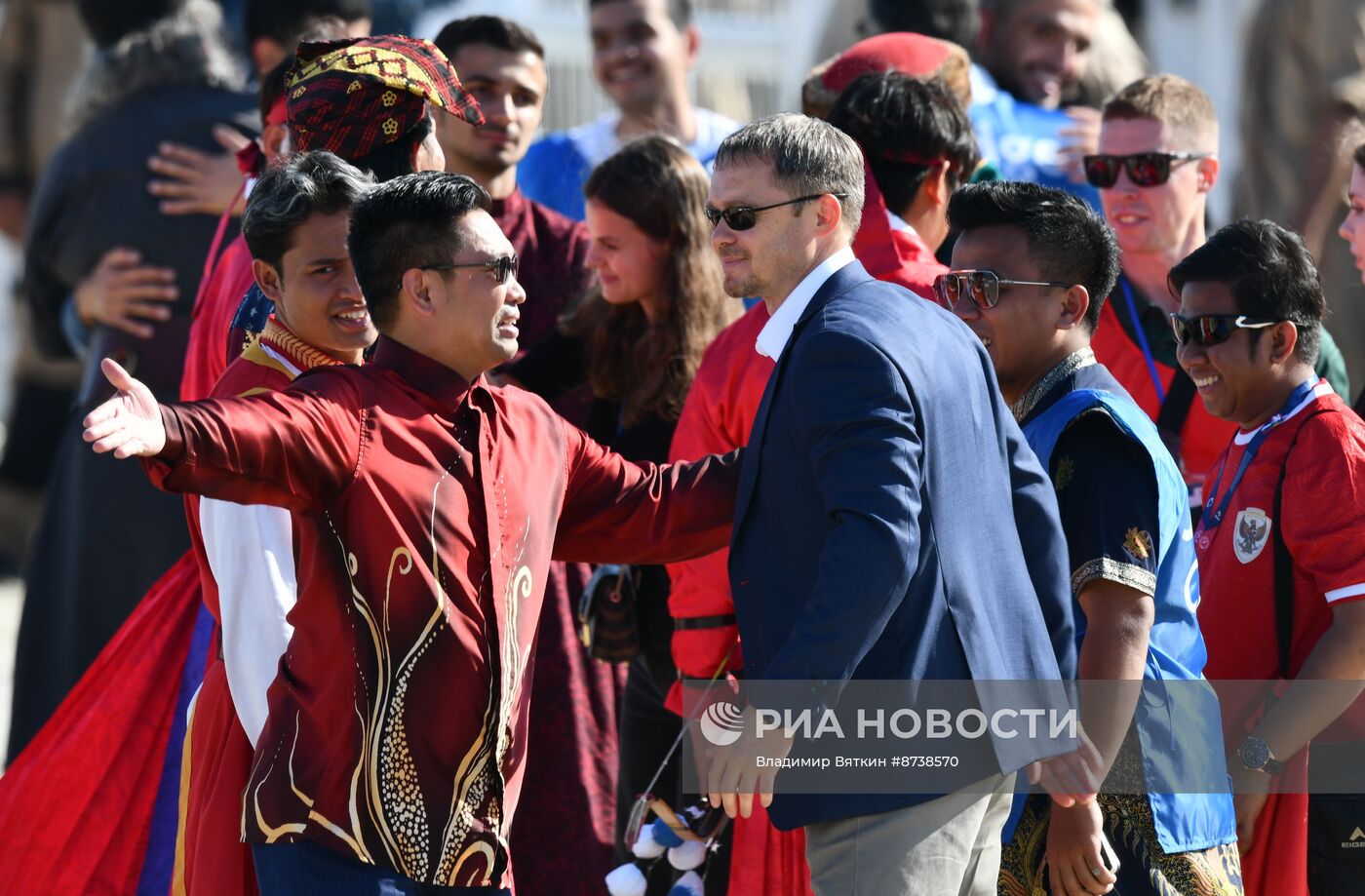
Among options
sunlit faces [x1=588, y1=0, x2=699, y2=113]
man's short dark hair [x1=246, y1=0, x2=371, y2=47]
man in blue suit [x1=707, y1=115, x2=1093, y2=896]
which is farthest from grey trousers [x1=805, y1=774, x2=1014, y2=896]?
sunlit faces [x1=588, y1=0, x2=699, y2=113]

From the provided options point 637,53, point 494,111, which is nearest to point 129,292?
point 494,111

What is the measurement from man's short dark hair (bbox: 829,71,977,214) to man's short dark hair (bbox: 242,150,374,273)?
110 centimetres

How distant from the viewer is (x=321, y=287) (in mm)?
3418

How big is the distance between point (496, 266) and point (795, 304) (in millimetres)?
461

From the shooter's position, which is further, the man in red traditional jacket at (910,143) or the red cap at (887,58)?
the red cap at (887,58)

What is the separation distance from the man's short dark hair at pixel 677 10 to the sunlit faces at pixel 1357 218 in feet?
8.15

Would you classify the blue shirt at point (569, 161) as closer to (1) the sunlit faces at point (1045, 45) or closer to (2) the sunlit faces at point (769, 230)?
(1) the sunlit faces at point (1045, 45)

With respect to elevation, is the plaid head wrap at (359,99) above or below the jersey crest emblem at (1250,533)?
above

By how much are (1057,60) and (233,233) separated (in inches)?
100

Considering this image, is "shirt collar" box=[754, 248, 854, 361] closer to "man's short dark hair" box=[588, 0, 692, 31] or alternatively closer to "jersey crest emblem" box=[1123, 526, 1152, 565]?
"jersey crest emblem" box=[1123, 526, 1152, 565]

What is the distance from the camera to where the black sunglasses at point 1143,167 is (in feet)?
15.1

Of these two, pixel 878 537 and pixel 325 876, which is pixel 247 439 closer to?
pixel 325 876

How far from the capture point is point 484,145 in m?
4.82

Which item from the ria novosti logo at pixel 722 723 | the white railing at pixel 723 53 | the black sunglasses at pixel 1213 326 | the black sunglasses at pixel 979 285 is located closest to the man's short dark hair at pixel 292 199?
the black sunglasses at pixel 979 285
